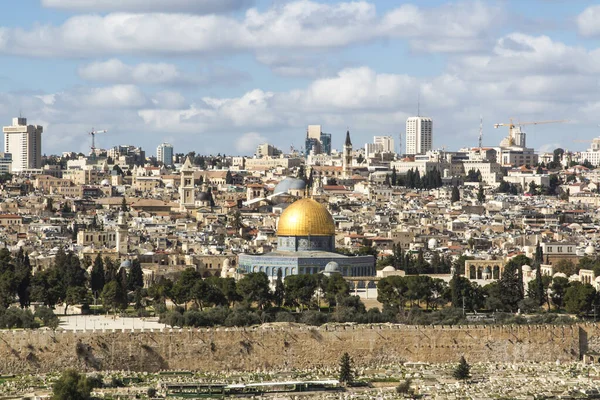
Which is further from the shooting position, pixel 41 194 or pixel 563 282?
pixel 41 194

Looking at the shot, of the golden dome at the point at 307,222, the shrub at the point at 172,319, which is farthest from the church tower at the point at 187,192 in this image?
the shrub at the point at 172,319

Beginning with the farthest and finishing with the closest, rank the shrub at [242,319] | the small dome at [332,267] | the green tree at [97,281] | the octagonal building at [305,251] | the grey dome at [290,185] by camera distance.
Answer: the grey dome at [290,185] < the octagonal building at [305,251] < the small dome at [332,267] < the green tree at [97,281] < the shrub at [242,319]

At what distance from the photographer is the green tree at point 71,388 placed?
4788 centimetres

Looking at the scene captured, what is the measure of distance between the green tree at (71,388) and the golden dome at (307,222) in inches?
1298

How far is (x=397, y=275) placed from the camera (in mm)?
76312

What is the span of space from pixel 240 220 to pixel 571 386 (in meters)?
67.0

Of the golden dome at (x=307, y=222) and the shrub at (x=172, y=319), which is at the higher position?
the golden dome at (x=307, y=222)

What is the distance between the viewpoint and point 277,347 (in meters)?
56.0

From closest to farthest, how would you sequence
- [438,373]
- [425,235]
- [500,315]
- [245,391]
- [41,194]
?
[245,391] → [438,373] → [500,315] → [425,235] → [41,194]

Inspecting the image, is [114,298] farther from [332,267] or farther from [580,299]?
[580,299]

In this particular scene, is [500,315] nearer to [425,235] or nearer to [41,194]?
[425,235]

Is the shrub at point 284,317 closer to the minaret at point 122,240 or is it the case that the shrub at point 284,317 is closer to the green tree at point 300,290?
the green tree at point 300,290

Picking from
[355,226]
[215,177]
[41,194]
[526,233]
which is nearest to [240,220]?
[355,226]

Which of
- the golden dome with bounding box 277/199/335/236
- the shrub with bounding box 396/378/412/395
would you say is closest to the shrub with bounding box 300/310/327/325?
the shrub with bounding box 396/378/412/395
